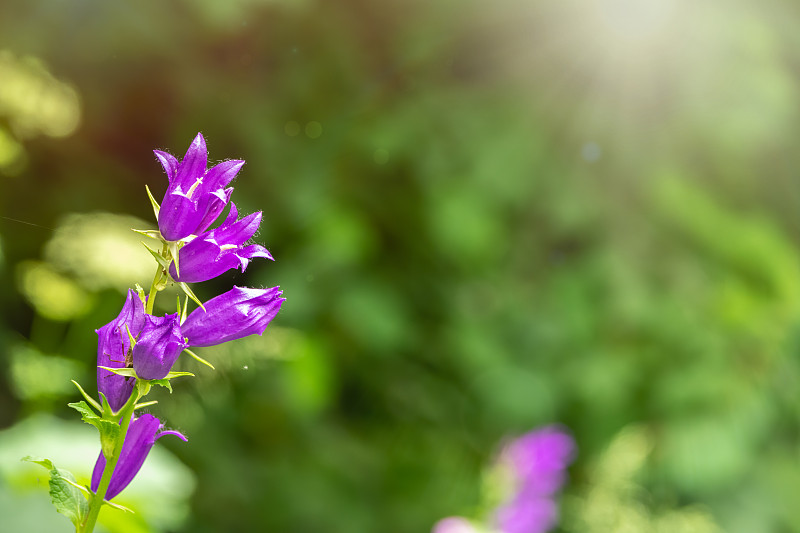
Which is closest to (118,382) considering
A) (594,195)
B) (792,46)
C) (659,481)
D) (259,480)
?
(259,480)

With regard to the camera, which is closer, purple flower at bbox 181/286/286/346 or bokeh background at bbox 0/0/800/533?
purple flower at bbox 181/286/286/346

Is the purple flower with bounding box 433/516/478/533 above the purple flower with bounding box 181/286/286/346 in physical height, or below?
above

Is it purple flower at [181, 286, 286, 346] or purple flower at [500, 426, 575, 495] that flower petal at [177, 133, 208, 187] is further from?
purple flower at [500, 426, 575, 495]

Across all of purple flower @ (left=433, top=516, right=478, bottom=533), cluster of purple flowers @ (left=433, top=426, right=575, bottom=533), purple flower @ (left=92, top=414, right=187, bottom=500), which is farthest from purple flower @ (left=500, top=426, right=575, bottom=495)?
purple flower @ (left=92, top=414, right=187, bottom=500)

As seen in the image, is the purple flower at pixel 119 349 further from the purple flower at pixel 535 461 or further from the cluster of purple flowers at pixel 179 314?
the purple flower at pixel 535 461

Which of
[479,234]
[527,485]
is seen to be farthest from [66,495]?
[479,234]

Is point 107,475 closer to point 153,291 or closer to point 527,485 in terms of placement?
point 153,291

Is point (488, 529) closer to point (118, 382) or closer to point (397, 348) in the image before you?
point (397, 348)

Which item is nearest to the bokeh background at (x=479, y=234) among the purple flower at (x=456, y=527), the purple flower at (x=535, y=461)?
the purple flower at (x=535, y=461)
